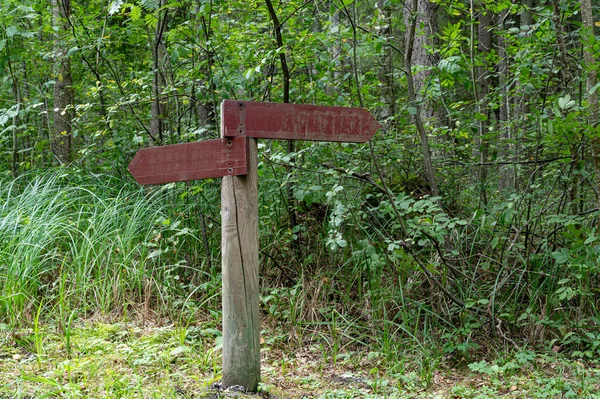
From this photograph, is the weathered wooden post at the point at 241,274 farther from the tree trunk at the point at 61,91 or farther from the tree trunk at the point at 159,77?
the tree trunk at the point at 61,91

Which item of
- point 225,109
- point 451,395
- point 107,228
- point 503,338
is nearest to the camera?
point 225,109

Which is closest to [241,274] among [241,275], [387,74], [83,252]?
[241,275]

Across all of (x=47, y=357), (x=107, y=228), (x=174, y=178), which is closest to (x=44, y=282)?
(x=107, y=228)

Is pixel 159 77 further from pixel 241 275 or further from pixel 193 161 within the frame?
pixel 241 275

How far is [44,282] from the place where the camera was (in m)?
5.07

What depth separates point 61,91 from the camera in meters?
7.23

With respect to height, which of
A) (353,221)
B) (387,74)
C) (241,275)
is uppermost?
(387,74)

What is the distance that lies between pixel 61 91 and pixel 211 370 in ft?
16.1

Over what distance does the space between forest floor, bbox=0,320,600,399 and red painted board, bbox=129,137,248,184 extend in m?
1.27

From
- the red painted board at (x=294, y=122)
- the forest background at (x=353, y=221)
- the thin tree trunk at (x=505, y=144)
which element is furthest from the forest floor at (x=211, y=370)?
the thin tree trunk at (x=505, y=144)

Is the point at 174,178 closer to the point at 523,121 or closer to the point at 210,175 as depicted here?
the point at 210,175

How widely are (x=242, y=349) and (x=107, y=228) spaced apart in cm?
251

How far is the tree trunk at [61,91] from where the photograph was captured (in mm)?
6634

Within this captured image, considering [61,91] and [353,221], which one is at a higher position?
[61,91]
